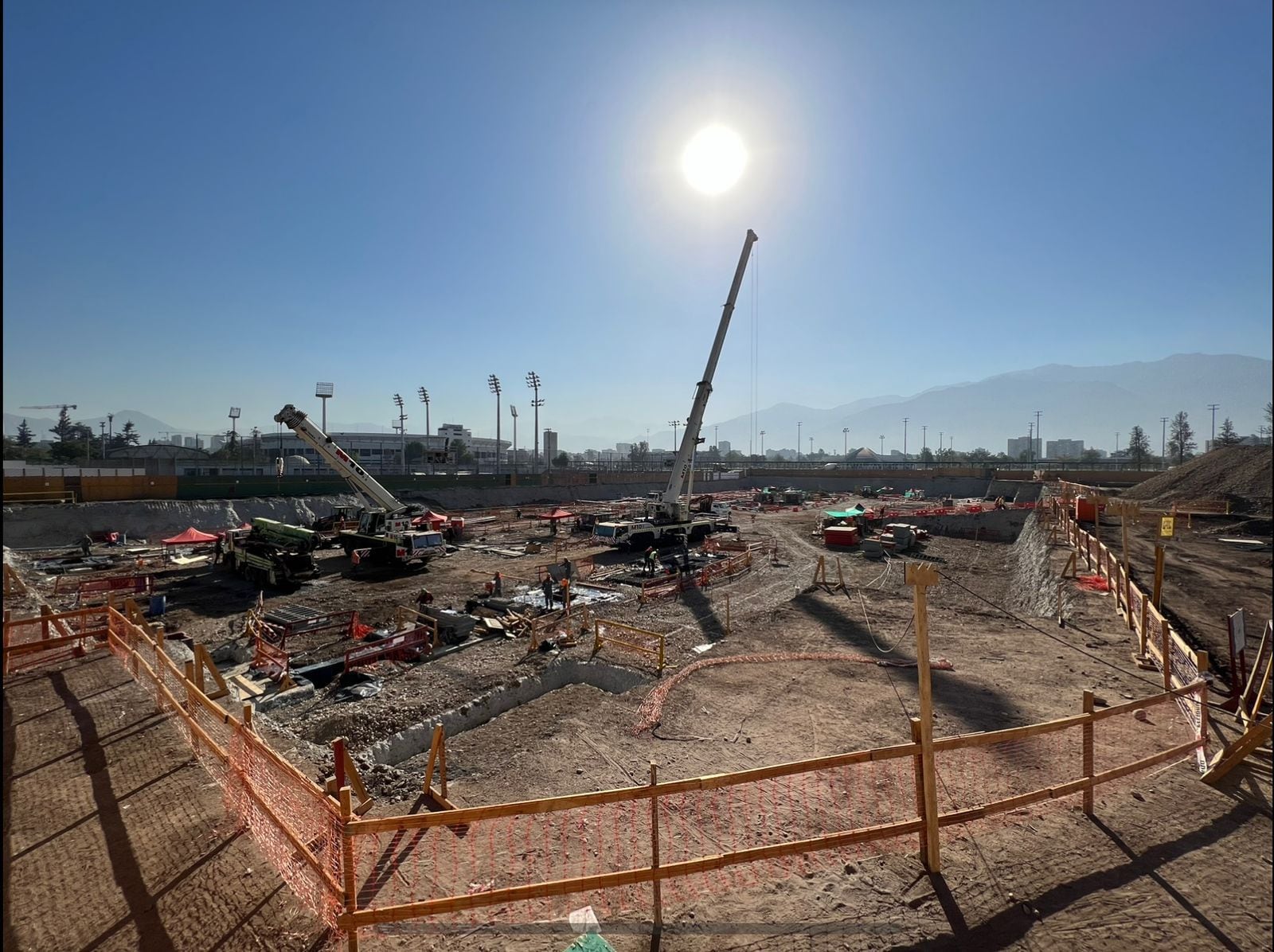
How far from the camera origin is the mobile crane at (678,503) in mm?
32094

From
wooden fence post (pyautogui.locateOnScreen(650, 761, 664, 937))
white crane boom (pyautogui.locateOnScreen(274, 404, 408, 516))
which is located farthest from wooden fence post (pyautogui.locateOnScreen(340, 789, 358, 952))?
white crane boom (pyautogui.locateOnScreen(274, 404, 408, 516))

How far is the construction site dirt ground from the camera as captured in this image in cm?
520

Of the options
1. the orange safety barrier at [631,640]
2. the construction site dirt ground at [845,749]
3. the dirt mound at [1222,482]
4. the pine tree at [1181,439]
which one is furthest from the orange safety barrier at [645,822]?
the pine tree at [1181,439]

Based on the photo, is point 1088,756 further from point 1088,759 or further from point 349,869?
point 349,869

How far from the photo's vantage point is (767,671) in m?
13.2

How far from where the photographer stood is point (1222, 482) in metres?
40.0

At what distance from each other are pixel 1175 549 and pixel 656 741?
2736cm

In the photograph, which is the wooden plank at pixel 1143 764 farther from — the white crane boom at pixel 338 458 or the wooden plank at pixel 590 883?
the white crane boom at pixel 338 458

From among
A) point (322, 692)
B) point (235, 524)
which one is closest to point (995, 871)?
point (322, 692)

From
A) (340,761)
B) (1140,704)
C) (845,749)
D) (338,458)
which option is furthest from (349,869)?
(338,458)

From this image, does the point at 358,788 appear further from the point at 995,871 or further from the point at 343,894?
the point at 995,871

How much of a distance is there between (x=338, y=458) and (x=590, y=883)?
29.3 meters

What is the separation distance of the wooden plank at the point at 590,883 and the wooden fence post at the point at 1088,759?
8.20ft

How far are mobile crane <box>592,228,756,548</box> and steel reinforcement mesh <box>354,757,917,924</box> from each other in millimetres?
23963
